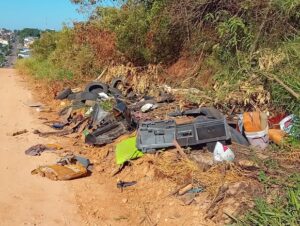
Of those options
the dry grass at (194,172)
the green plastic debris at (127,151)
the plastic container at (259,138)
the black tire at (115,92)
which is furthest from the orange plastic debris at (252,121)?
the black tire at (115,92)

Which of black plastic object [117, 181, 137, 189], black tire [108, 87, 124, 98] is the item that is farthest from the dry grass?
black tire [108, 87, 124, 98]

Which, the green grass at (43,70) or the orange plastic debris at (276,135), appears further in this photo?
the green grass at (43,70)

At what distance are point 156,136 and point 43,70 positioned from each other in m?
10.3

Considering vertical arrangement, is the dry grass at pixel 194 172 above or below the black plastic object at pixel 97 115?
below

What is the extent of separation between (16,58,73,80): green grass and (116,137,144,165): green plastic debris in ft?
21.7

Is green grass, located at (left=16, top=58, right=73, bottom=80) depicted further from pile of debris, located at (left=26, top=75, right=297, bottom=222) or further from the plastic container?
the plastic container

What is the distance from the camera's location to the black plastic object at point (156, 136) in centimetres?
602

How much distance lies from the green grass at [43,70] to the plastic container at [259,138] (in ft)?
25.6

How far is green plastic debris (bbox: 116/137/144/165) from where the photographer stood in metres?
6.15

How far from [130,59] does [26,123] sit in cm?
327

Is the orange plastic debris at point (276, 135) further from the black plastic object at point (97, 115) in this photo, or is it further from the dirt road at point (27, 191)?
the black plastic object at point (97, 115)

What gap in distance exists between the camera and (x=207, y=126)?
19.4 ft

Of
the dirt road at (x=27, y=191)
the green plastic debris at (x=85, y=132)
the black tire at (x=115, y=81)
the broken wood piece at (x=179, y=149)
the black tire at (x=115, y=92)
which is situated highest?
the black tire at (x=115, y=81)

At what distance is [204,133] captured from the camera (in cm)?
591
